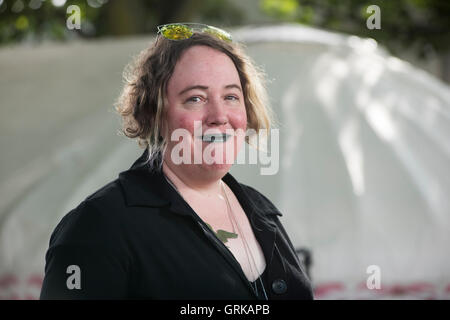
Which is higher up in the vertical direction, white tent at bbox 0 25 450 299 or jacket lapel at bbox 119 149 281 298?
white tent at bbox 0 25 450 299

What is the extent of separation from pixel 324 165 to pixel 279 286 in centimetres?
127

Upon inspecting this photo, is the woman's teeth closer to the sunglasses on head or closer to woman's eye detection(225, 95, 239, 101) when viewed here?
woman's eye detection(225, 95, 239, 101)

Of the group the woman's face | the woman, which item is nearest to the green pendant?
the woman

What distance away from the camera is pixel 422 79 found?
377cm

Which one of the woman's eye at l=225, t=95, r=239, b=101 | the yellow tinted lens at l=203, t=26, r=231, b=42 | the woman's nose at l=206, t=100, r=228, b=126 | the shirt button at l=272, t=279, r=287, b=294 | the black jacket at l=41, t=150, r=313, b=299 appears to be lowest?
the shirt button at l=272, t=279, r=287, b=294

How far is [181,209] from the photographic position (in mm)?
1324

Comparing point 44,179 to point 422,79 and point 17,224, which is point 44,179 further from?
point 422,79

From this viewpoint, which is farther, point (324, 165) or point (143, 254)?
point (324, 165)

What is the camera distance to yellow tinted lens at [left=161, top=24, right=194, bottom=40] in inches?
53.7

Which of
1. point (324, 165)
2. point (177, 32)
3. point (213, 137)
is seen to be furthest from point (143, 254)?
point (324, 165)

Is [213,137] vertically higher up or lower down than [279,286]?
higher up

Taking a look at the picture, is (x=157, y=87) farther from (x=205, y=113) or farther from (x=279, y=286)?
(x=279, y=286)

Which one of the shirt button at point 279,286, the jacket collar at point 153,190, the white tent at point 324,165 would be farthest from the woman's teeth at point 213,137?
the white tent at point 324,165

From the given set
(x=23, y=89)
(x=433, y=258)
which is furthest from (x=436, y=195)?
(x=23, y=89)
